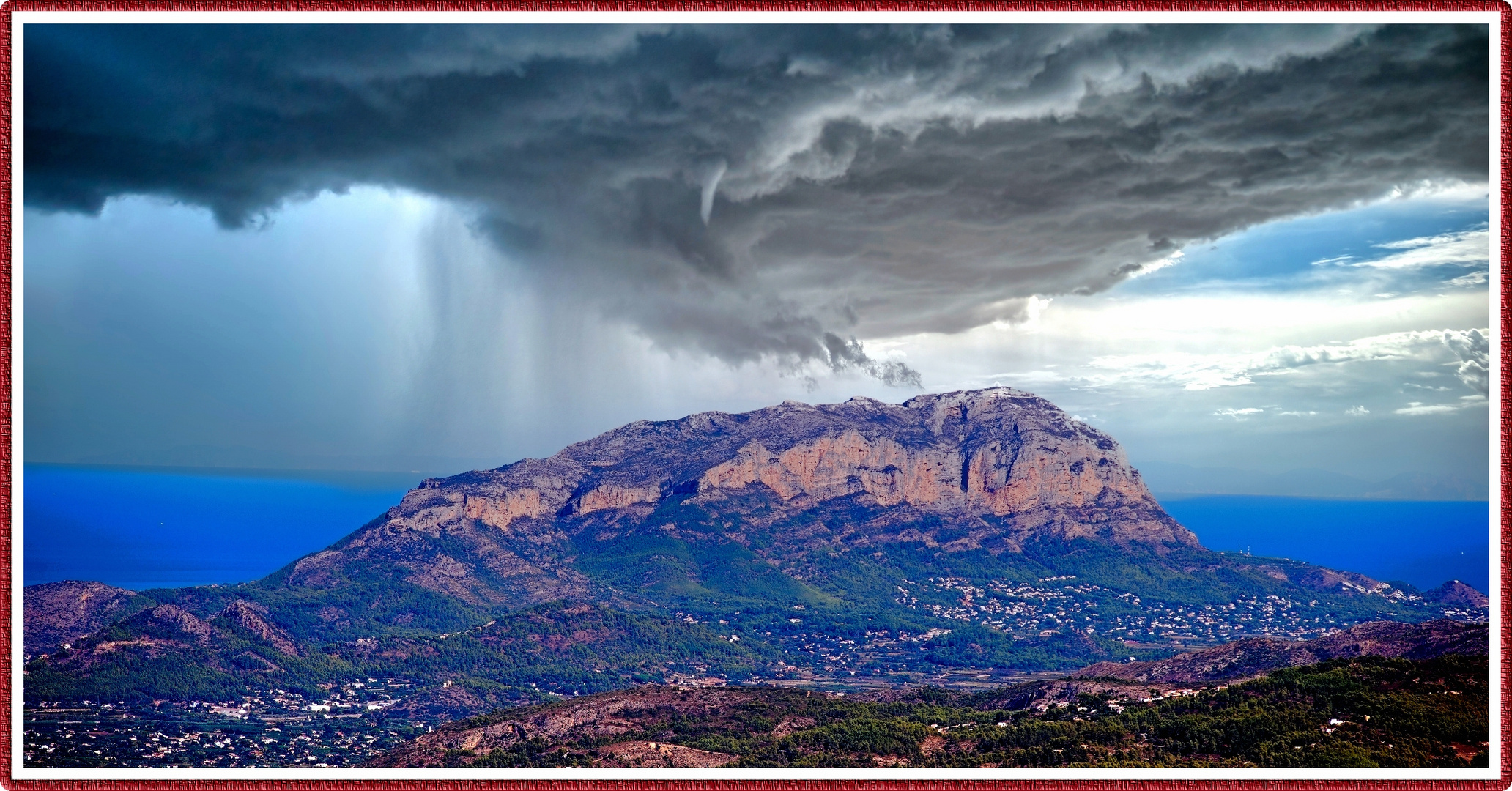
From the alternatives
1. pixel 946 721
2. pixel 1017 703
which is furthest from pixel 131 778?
pixel 1017 703

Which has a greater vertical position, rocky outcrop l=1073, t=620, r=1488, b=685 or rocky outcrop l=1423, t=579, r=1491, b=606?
rocky outcrop l=1073, t=620, r=1488, b=685

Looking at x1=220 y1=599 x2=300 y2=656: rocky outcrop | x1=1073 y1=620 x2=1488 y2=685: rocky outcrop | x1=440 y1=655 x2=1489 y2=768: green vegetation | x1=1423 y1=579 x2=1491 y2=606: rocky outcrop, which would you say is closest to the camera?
x1=440 y1=655 x2=1489 y2=768: green vegetation

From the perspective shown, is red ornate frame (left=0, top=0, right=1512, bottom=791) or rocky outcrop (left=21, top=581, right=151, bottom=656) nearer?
red ornate frame (left=0, top=0, right=1512, bottom=791)

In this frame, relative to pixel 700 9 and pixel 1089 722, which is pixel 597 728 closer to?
pixel 1089 722

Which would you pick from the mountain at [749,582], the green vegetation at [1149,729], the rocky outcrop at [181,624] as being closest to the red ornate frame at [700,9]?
the green vegetation at [1149,729]

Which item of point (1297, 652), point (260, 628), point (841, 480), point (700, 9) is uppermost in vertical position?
point (700, 9)

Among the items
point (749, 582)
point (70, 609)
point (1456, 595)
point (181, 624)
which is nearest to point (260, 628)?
point (181, 624)

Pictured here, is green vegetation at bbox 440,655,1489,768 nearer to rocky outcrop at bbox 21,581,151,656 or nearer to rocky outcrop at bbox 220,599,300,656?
rocky outcrop at bbox 220,599,300,656

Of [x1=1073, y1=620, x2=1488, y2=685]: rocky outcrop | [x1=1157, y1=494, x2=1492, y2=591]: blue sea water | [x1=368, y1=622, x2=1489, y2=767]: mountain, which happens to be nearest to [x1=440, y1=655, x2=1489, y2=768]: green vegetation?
[x1=368, y1=622, x2=1489, y2=767]: mountain
